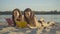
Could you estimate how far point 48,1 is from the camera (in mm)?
1456

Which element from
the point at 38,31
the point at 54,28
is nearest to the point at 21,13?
the point at 38,31

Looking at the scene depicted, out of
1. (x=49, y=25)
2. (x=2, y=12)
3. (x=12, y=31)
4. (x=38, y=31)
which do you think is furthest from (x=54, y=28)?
(x=2, y=12)

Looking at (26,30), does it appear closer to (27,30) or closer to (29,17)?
(27,30)

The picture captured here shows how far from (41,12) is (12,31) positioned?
1.09 feet

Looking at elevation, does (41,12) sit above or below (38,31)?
above

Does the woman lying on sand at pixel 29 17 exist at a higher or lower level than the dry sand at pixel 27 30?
higher

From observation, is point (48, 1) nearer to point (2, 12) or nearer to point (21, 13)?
point (21, 13)

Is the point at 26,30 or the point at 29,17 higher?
the point at 29,17

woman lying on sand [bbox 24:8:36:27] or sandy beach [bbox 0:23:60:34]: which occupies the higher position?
woman lying on sand [bbox 24:8:36:27]

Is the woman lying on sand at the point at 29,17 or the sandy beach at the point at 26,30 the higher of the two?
the woman lying on sand at the point at 29,17

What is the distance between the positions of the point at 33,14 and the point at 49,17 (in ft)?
0.51

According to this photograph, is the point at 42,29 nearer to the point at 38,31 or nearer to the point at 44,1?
the point at 38,31

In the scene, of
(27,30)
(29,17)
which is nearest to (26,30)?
(27,30)

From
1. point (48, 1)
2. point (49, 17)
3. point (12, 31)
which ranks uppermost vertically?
point (48, 1)
